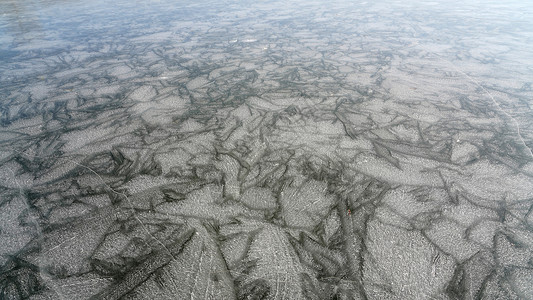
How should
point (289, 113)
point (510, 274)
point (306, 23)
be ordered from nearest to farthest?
point (510, 274)
point (289, 113)
point (306, 23)

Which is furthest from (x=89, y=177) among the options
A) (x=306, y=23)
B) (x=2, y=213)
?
(x=306, y=23)

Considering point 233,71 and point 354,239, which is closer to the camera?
point 354,239

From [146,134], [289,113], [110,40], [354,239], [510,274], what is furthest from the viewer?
[110,40]

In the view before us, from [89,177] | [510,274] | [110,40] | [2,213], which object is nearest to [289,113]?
[89,177]

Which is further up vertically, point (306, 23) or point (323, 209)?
point (306, 23)

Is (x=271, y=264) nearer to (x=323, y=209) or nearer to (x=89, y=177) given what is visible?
(x=323, y=209)

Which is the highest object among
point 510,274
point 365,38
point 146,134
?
point 365,38
